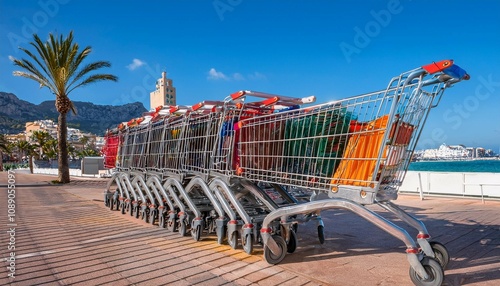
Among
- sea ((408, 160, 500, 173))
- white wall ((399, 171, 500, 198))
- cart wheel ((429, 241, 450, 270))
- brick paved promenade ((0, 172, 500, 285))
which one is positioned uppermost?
sea ((408, 160, 500, 173))

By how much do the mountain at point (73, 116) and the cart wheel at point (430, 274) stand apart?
6230 inches

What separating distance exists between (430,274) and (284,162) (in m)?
1.99

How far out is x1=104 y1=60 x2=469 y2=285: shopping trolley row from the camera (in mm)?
3266

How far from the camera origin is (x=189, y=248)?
487 centimetres

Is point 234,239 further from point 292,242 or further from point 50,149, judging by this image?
point 50,149

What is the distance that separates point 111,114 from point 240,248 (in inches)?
7595

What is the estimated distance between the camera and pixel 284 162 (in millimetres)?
4402

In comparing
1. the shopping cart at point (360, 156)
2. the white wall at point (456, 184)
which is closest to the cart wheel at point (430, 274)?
the shopping cart at point (360, 156)

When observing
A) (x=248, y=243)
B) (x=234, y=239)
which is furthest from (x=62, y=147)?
(x=248, y=243)

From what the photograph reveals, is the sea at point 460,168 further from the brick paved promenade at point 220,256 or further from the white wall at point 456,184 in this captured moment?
the brick paved promenade at point 220,256

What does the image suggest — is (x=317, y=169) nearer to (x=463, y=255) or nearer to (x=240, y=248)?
(x=240, y=248)

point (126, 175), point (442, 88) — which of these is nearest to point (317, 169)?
point (442, 88)

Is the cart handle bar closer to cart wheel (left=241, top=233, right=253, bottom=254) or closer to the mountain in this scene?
cart wheel (left=241, top=233, right=253, bottom=254)

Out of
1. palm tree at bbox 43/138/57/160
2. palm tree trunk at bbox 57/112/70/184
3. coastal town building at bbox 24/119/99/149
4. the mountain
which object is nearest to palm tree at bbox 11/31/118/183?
palm tree trunk at bbox 57/112/70/184
